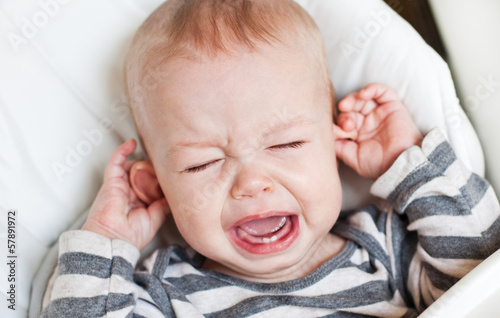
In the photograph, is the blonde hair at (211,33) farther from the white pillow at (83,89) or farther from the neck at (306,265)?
the neck at (306,265)

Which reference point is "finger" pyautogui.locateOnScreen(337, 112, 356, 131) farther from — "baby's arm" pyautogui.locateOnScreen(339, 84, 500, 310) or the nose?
Answer: the nose

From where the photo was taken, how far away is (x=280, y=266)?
96 cm

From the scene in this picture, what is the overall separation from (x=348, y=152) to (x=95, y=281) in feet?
1.83

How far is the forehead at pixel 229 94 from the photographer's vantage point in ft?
2.92

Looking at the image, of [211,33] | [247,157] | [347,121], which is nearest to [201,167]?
[247,157]

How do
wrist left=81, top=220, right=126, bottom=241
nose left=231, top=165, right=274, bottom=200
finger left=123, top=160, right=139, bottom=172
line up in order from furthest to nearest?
finger left=123, top=160, right=139, bottom=172 → wrist left=81, top=220, right=126, bottom=241 → nose left=231, top=165, right=274, bottom=200

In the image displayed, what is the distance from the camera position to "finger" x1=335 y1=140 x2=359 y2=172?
1113 millimetres

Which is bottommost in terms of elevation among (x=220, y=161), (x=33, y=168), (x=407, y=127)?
(x=407, y=127)

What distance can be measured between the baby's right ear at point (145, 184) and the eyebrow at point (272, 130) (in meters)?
0.19

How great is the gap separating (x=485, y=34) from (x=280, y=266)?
56 centimetres

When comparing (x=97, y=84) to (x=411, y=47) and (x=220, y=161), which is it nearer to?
(x=220, y=161)

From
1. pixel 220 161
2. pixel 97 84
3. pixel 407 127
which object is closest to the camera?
pixel 220 161

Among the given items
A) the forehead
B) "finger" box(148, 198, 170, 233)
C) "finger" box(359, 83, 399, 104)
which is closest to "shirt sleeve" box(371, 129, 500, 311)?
"finger" box(359, 83, 399, 104)

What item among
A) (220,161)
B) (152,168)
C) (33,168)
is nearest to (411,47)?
(220,161)
